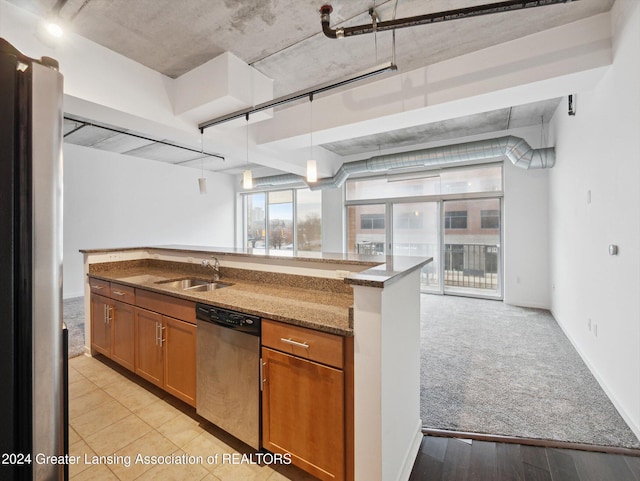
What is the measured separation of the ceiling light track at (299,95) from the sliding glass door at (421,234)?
405 centimetres

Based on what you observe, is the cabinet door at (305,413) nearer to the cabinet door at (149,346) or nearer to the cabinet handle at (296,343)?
the cabinet handle at (296,343)

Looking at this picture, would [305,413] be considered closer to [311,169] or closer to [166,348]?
[166,348]

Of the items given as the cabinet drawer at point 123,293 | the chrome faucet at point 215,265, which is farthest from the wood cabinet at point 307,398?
the cabinet drawer at point 123,293

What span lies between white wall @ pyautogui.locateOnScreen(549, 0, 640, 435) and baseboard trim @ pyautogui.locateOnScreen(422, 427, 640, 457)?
0.29m

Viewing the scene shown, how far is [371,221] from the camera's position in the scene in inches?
268

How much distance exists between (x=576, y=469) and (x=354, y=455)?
139 centimetres

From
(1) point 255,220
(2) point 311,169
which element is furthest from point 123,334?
(1) point 255,220

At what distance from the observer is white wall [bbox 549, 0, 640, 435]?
2020mm

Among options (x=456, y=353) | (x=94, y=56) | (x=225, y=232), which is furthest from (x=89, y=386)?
(x=225, y=232)

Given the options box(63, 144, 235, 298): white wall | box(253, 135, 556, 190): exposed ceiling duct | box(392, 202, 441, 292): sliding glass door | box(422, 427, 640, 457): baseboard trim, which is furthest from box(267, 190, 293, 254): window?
box(422, 427, 640, 457): baseboard trim

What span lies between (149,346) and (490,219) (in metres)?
5.80

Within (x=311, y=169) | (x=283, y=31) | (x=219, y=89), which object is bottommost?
(x=311, y=169)

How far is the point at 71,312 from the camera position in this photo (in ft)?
15.3

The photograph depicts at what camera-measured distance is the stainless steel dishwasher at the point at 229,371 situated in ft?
5.70
